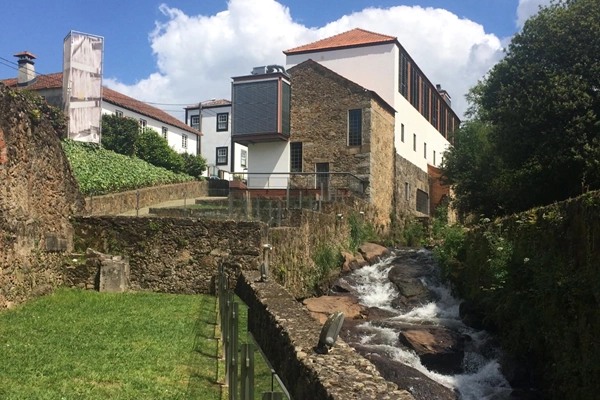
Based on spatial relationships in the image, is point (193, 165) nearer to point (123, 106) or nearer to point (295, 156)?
point (123, 106)

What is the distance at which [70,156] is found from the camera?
29781 mm

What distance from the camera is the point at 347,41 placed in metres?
34.1

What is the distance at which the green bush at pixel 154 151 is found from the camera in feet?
134

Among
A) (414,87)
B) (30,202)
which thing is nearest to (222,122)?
(414,87)

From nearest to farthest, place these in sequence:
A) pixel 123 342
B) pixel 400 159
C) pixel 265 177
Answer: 1. pixel 123 342
2. pixel 265 177
3. pixel 400 159

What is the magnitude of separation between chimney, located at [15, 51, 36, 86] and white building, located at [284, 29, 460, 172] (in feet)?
63.9

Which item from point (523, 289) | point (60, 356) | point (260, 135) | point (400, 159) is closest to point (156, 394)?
point (60, 356)

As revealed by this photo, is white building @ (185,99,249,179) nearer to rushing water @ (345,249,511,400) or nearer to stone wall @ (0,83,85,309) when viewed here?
rushing water @ (345,249,511,400)

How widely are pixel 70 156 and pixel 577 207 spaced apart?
2636 cm

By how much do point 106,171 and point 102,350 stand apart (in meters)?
23.8

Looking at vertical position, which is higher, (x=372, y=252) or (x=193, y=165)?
(x=193, y=165)

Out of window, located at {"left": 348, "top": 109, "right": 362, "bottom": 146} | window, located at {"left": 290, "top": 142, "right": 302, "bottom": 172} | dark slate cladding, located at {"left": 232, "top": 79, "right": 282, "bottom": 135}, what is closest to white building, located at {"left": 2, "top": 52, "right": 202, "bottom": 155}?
dark slate cladding, located at {"left": 232, "top": 79, "right": 282, "bottom": 135}

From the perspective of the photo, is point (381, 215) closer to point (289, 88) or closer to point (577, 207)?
point (289, 88)

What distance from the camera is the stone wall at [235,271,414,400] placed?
148 inches
